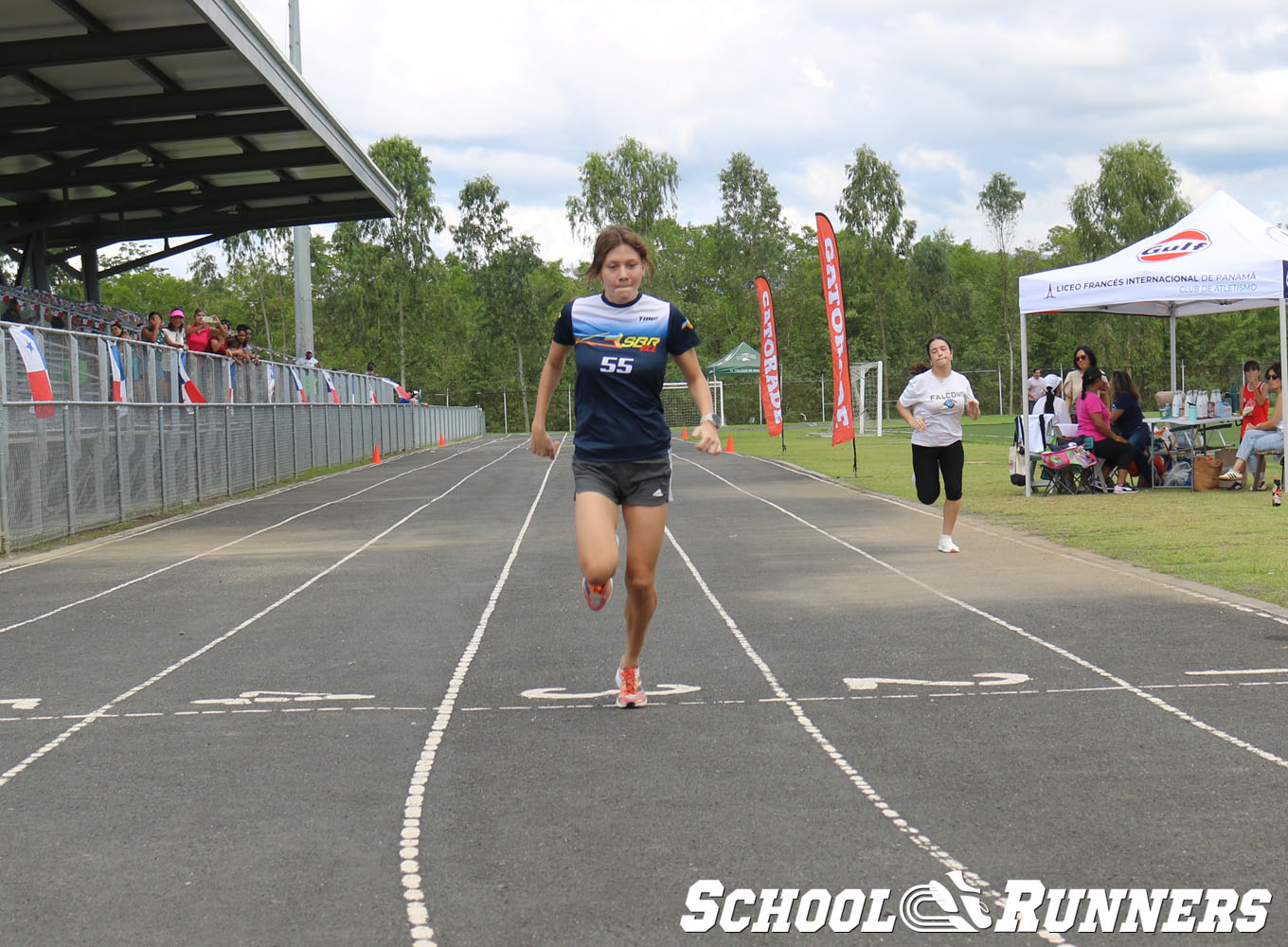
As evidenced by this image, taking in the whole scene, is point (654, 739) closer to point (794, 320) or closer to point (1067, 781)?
point (1067, 781)

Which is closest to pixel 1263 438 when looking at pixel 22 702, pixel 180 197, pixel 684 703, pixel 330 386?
pixel 684 703

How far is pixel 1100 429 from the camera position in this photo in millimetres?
16281

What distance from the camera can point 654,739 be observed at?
5.16 meters

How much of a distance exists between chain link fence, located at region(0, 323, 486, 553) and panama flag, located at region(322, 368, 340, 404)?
255cm

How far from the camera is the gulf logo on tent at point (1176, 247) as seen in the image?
623 inches

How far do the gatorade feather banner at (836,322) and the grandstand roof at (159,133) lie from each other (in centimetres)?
930

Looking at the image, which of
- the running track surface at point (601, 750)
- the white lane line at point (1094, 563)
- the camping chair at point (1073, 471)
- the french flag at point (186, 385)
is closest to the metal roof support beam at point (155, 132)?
the french flag at point (186, 385)

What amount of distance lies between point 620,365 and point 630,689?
4.78ft

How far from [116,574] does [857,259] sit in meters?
65.8

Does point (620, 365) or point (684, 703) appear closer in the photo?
point (620, 365)

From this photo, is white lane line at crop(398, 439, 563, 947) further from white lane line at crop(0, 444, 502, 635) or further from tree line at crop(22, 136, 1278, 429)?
tree line at crop(22, 136, 1278, 429)

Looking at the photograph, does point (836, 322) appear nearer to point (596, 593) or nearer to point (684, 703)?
point (684, 703)

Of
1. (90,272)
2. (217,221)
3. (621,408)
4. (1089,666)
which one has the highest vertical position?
(217,221)

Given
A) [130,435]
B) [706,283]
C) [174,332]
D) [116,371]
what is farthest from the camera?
[706,283]
